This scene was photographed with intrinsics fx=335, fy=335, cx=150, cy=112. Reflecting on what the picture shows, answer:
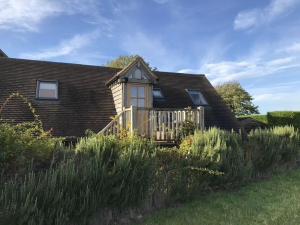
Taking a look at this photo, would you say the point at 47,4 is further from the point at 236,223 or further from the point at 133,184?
the point at 236,223

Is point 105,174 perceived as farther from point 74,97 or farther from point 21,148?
point 74,97

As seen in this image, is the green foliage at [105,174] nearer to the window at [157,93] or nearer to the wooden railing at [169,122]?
the wooden railing at [169,122]

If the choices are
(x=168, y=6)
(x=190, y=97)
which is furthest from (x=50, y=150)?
(x=190, y=97)

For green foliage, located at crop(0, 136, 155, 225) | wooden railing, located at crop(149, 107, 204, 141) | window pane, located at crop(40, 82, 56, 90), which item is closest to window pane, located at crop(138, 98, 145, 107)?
wooden railing, located at crop(149, 107, 204, 141)

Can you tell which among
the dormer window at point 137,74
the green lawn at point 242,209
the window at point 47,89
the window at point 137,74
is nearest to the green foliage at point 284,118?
the window at point 137,74

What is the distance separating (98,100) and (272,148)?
8.94m

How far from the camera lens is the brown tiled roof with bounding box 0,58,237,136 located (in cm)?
1497

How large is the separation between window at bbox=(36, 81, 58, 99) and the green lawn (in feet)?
34.4

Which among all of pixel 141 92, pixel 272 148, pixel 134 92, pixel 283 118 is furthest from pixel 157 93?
pixel 283 118

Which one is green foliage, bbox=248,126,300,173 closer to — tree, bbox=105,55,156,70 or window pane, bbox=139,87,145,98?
window pane, bbox=139,87,145,98

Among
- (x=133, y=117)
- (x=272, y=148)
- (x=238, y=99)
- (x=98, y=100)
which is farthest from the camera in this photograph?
(x=238, y=99)

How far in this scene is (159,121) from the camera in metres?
12.6

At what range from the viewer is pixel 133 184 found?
20.6 ft

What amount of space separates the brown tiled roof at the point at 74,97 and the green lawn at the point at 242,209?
8.48 metres
